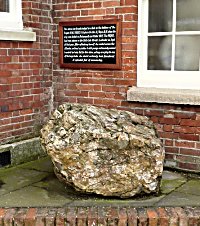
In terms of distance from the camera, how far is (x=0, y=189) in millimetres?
4469

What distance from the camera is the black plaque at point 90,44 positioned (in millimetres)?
5359

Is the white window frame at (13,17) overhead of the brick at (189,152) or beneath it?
overhead

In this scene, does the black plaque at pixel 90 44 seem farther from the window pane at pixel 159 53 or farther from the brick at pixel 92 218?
the brick at pixel 92 218

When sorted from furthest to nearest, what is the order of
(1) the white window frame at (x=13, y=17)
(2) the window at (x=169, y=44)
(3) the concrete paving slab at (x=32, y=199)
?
(1) the white window frame at (x=13, y=17), (2) the window at (x=169, y=44), (3) the concrete paving slab at (x=32, y=199)

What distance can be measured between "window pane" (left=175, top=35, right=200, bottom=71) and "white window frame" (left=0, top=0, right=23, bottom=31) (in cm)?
209

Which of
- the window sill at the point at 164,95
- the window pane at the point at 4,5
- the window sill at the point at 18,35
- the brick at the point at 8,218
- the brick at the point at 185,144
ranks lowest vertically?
the brick at the point at 8,218

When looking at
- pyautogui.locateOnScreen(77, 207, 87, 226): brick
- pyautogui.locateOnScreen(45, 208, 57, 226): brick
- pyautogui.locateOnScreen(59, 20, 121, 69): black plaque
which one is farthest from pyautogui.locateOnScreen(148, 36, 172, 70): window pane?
pyautogui.locateOnScreen(45, 208, 57, 226): brick

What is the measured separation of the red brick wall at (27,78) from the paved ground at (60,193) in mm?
726

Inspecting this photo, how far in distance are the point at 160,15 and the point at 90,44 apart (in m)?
1.02

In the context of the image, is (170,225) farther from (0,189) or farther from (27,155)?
(27,155)

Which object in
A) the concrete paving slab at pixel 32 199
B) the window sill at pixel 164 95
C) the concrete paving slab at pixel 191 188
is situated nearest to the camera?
the concrete paving slab at pixel 32 199

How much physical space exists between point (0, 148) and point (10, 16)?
5.65 feet

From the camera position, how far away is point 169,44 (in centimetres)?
516

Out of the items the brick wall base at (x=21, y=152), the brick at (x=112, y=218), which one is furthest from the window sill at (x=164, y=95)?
the brick at (x=112, y=218)
